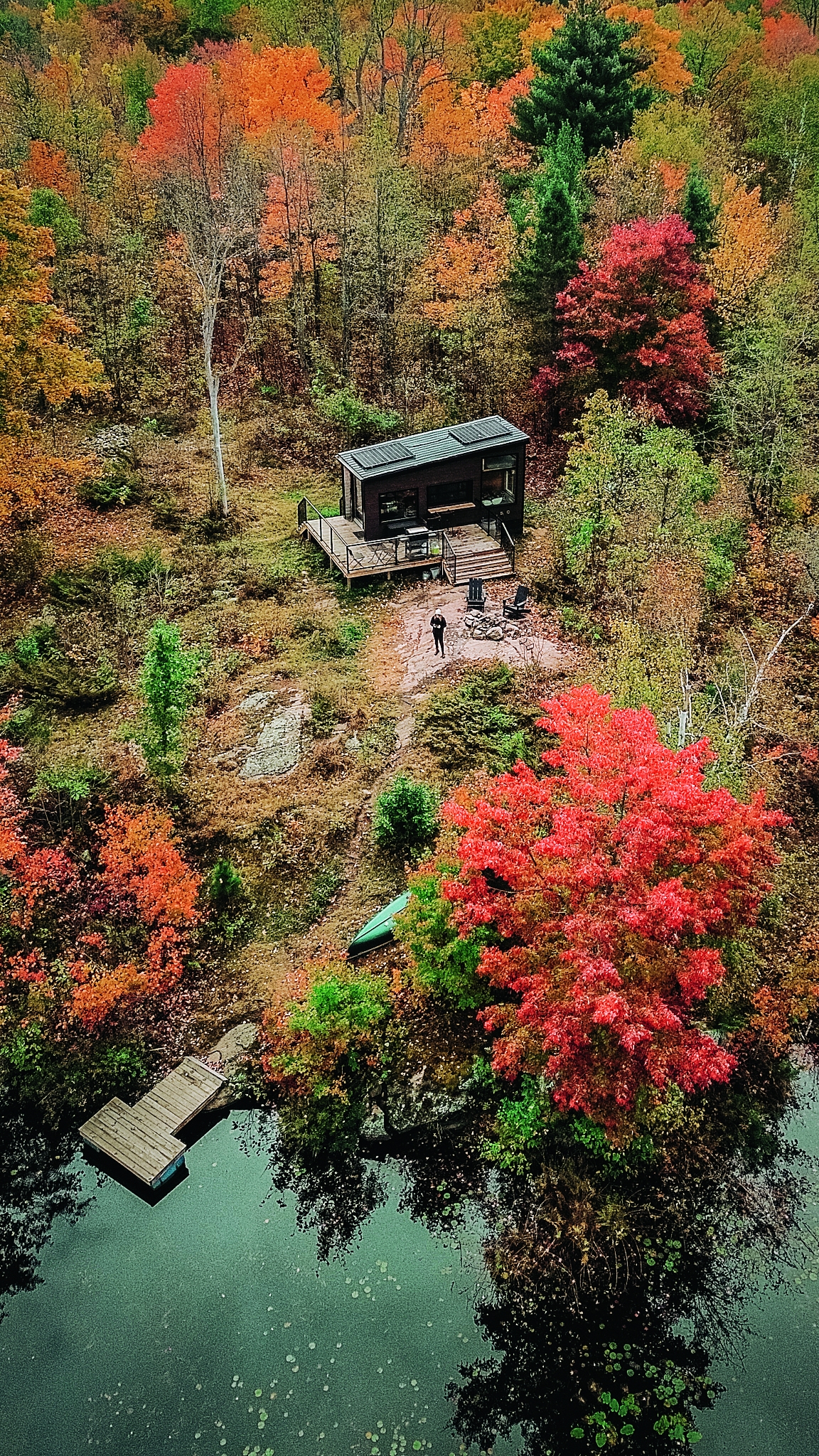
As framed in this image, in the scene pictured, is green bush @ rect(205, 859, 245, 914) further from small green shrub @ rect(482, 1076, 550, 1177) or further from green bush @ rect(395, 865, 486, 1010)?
small green shrub @ rect(482, 1076, 550, 1177)

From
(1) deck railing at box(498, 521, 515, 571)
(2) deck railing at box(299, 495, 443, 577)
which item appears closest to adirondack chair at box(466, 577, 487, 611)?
(1) deck railing at box(498, 521, 515, 571)

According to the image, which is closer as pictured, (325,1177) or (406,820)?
(325,1177)

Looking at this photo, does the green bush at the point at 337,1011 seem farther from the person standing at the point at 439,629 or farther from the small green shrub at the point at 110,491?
the small green shrub at the point at 110,491

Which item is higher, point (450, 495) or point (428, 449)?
point (428, 449)

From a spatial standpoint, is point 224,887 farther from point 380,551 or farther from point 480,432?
point 480,432

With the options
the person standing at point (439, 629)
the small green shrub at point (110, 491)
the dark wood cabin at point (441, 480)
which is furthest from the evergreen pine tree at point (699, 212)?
the small green shrub at point (110, 491)

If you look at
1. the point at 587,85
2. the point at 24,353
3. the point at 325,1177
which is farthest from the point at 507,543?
the point at 587,85
